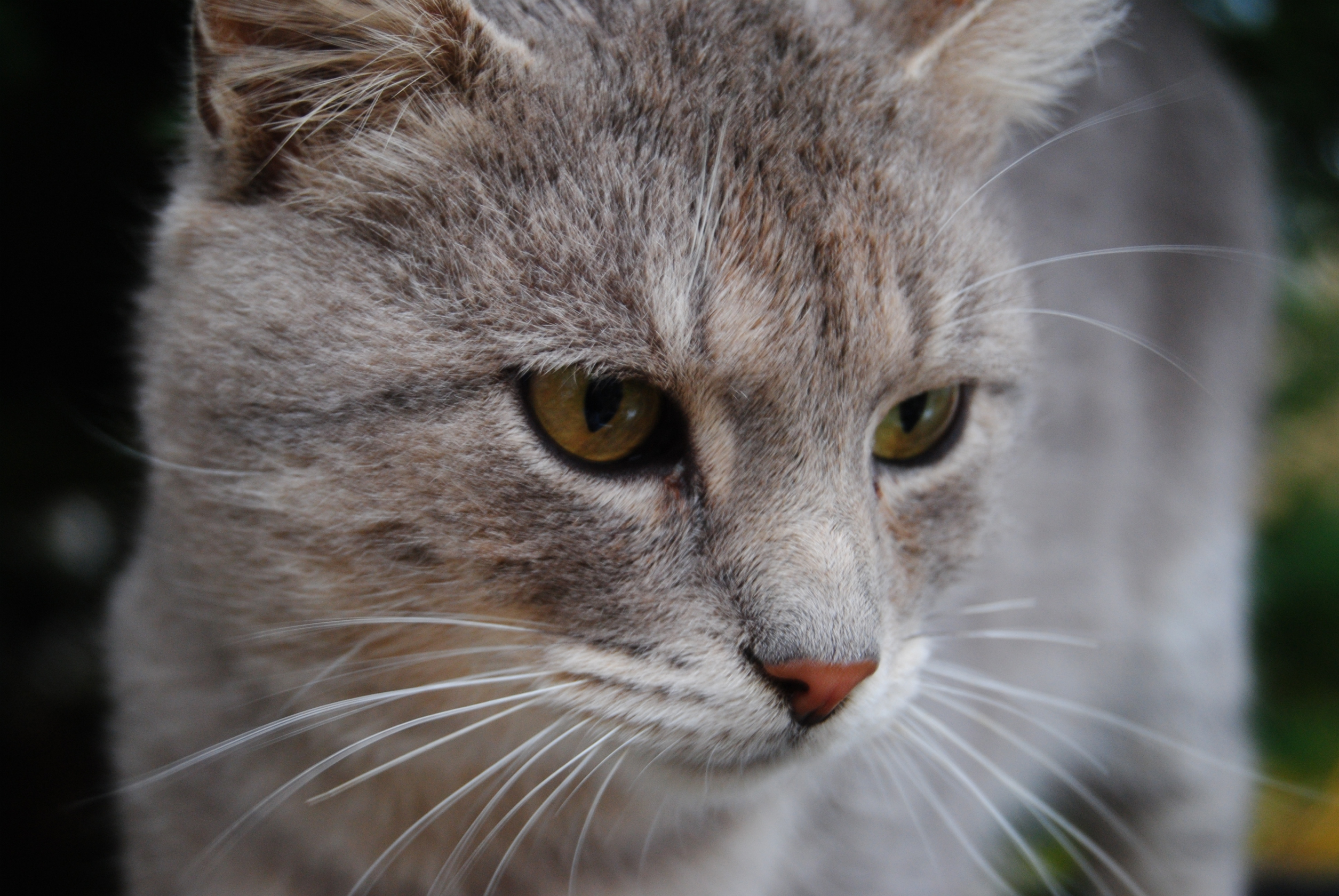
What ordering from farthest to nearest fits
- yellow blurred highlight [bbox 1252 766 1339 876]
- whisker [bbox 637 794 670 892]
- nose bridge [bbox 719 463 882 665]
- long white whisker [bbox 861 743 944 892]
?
yellow blurred highlight [bbox 1252 766 1339 876] < long white whisker [bbox 861 743 944 892] < whisker [bbox 637 794 670 892] < nose bridge [bbox 719 463 882 665]

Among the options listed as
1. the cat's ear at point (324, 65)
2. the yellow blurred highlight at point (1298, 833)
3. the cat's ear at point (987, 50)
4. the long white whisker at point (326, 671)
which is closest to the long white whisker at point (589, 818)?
the long white whisker at point (326, 671)

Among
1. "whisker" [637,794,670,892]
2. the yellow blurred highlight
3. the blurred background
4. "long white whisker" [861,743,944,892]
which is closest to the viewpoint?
"whisker" [637,794,670,892]

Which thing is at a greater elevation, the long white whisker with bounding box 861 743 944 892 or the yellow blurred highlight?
the long white whisker with bounding box 861 743 944 892

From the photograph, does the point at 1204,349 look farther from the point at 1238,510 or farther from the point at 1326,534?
the point at 1326,534

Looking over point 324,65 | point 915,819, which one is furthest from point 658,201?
point 915,819

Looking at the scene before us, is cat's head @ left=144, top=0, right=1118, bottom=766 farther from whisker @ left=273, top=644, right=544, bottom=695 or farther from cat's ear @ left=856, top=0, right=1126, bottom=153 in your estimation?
cat's ear @ left=856, top=0, right=1126, bottom=153

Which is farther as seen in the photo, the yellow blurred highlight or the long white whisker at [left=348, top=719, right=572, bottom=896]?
the yellow blurred highlight

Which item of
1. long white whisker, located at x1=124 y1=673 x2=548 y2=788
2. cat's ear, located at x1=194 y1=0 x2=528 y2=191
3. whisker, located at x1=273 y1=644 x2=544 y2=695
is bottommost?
long white whisker, located at x1=124 y1=673 x2=548 y2=788

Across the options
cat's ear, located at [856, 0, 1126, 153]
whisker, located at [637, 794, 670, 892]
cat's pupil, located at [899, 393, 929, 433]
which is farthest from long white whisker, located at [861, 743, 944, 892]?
cat's ear, located at [856, 0, 1126, 153]
